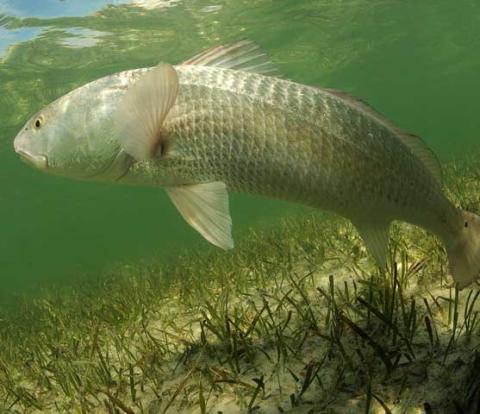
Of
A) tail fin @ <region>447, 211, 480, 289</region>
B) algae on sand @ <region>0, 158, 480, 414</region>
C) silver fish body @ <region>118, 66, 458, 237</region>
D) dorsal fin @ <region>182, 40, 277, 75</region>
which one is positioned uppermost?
dorsal fin @ <region>182, 40, 277, 75</region>

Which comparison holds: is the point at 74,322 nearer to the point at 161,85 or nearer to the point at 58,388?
the point at 58,388

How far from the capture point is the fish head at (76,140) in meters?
3.17

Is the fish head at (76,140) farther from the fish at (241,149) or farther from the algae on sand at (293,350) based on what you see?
the algae on sand at (293,350)

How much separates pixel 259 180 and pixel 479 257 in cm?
172

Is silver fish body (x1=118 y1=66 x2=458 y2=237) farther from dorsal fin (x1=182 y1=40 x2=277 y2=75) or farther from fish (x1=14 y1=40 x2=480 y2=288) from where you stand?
dorsal fin (x1=182 y1=40 x2=277 y2=75)

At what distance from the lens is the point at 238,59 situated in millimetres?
3395

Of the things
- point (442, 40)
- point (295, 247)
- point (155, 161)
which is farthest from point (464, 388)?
point (442, 40)

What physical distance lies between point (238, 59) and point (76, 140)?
134 centimetres

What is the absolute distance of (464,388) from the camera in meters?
2.44

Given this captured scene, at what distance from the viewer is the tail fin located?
323 cm

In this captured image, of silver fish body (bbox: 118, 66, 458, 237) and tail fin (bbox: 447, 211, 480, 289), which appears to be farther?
tail fin (bbox: 447, 211, 480, 289)

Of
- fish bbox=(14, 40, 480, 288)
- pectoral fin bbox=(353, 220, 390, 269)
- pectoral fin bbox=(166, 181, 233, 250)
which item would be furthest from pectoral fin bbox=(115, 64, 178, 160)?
pectoral fin bbox=(353, 220, 390, 269)

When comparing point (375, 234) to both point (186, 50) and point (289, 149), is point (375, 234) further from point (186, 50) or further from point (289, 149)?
point (186, 50)

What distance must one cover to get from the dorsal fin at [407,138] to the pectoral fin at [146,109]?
1113 mm
